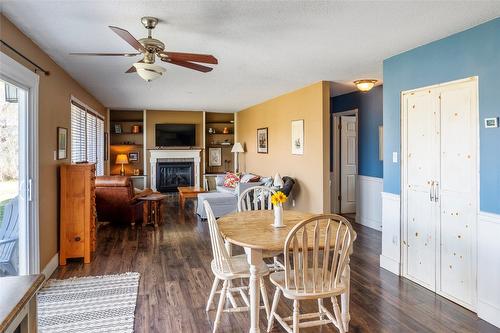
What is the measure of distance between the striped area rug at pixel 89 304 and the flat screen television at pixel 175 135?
6.73 m

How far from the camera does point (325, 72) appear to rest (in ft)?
16.1

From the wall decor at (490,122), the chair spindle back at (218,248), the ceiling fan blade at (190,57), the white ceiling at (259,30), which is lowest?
the chair spindle back at (218,248)

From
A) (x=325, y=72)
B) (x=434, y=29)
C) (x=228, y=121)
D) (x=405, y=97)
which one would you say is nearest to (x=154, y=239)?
(x=325, y=72)

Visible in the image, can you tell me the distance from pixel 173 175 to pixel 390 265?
746 centimetres

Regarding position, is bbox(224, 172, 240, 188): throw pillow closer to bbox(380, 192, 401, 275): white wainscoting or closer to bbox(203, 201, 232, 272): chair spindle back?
bbox(380, 192, 401, 275): white wainscoting

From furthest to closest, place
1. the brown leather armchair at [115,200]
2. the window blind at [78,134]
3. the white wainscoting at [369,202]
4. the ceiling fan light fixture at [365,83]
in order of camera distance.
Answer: the white wainscoting at [369,202], the brown leather armchair at [115,200], the window blind at [78,134], the ceiling fan light fixture at [365,83]

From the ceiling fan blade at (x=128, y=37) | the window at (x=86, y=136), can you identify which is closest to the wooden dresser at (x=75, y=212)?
the window at (x=86, y=136)

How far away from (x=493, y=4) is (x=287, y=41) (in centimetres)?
168

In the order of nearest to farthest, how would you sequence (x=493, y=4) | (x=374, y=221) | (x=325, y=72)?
1. (x=493, y=4)
2. (x=325, y=72)
3. (x=374, y=221)

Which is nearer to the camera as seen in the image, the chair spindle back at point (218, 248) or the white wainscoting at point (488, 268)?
the chair spindle back at point (218, 248)

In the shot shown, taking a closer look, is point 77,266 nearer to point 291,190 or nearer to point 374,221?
point 291,190

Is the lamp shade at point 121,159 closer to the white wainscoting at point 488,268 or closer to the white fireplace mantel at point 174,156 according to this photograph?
the white fireplace mantel at point 174,156

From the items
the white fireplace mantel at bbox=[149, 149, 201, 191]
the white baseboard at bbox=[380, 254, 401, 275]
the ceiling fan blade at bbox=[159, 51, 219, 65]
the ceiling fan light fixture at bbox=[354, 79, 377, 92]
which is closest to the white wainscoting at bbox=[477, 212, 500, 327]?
the white baseboard at bbox=[380, 254, 401, 275]

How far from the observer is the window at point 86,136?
5.66 meters
